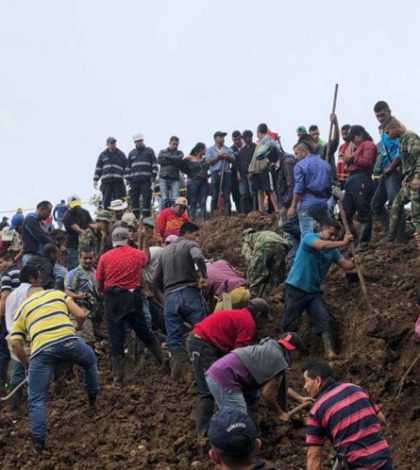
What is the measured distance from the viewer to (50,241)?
1293 centimetres

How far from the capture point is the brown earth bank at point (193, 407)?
8.26 meters

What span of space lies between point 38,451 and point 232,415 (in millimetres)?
4948

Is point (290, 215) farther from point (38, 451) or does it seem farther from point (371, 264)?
point (38, 451)

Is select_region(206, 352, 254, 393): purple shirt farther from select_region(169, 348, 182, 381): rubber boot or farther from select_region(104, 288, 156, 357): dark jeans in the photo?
select_region(104, 288, 156, 357): dark jeans

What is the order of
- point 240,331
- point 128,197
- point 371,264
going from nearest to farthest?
1. point 240,331
2. point 371,264
3. point 128,197

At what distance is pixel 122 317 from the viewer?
32.8 feet

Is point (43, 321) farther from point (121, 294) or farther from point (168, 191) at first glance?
point (168, 191)

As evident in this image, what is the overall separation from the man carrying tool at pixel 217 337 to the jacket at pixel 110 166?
9.24m

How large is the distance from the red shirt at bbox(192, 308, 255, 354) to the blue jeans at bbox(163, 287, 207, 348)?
182 cm

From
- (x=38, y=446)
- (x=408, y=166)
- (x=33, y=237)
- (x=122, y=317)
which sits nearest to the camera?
(x=38, y=446)

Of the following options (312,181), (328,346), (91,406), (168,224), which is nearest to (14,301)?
(91,406)

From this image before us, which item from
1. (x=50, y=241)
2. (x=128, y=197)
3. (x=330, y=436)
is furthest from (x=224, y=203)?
(x=330, y=436)

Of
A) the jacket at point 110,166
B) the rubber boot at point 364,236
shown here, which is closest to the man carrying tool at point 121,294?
the rubber boot at point 364,236

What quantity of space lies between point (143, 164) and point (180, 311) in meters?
7.12
